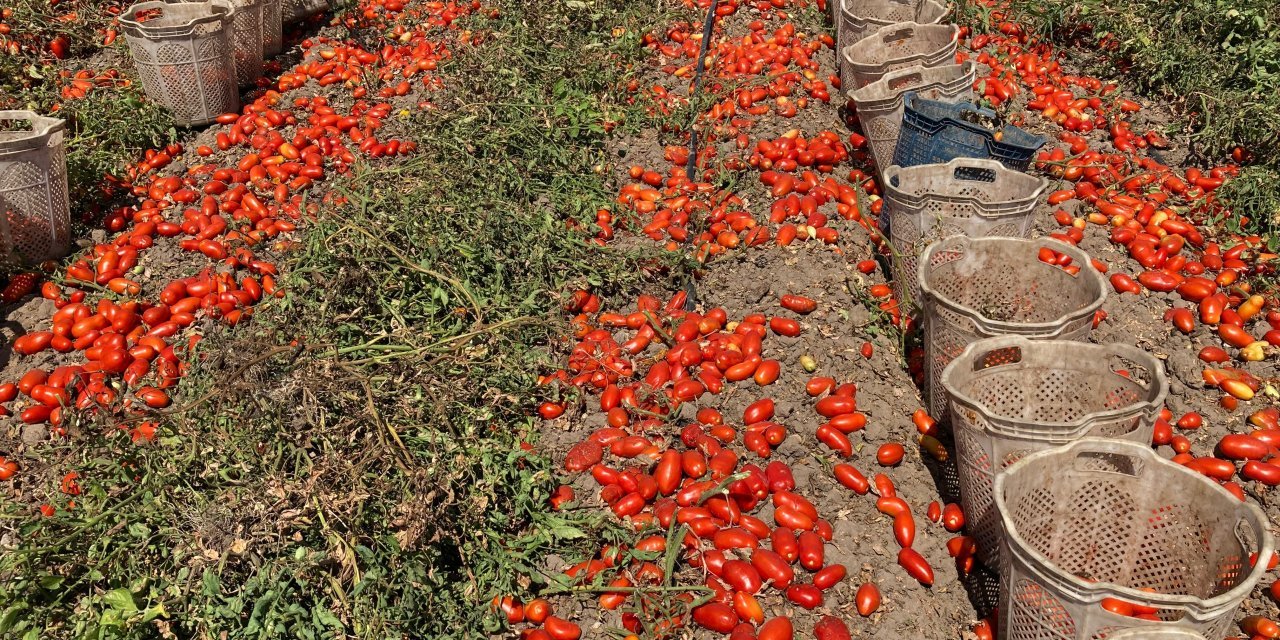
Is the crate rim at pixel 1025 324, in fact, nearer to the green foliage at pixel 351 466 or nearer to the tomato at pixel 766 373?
the tomato at pixel 766 373

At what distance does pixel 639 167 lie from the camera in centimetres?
614

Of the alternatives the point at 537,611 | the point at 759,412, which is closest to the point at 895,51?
the point at 759,412

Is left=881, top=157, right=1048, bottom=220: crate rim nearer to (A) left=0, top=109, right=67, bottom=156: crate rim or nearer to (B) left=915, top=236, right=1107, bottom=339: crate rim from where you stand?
(B) left=915, top=236, right=1107, bottom=339: crate rim

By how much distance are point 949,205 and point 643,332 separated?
5.37 feet

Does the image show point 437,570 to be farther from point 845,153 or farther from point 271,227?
point 845,153

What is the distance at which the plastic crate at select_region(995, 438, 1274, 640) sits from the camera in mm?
2730

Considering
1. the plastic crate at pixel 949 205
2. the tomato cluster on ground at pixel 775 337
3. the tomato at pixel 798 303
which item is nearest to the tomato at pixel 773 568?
the tomato cluster on ground at pixel 775 337

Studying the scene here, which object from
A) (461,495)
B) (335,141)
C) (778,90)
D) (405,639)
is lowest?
(405,639)

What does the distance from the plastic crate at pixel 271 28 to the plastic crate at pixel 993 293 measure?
5618 mm

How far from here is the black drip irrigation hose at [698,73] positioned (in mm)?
6090

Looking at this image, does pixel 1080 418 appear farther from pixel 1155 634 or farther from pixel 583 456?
pixel 583 456

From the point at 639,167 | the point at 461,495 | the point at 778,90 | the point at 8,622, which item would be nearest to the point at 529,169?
the point at 639,167

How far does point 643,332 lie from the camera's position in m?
4.80

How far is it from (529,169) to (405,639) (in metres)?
3.22
